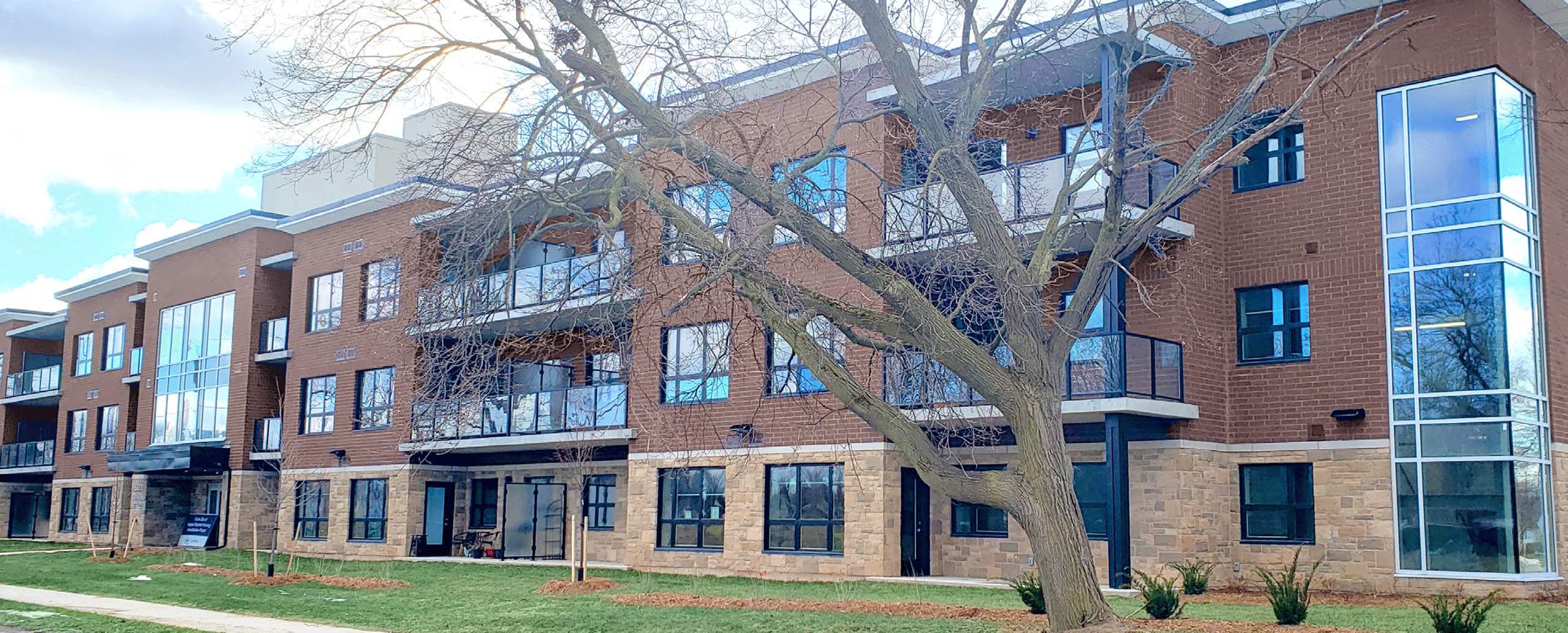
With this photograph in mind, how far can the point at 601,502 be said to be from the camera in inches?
1320

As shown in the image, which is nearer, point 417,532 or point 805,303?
point 805,303

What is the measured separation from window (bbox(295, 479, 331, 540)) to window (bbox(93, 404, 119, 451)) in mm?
13832

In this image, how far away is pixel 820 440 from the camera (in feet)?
86.5

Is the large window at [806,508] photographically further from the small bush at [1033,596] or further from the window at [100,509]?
the window at [100,509]

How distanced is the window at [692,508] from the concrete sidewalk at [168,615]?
10859 mm

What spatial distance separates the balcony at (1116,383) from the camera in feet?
70.7

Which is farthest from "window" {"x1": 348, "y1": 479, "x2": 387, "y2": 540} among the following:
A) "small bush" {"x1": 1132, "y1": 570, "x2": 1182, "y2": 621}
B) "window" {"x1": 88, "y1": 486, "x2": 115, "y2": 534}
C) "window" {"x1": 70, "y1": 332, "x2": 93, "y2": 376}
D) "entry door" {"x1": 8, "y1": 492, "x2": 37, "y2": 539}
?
"entry door" {"x1": 8, "y1": 492, "x2": 37, "y2": 539}

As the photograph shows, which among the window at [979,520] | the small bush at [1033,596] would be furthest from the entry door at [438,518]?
the small bush at [1033,596]

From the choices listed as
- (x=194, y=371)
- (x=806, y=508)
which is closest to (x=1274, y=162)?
(x=806, y=508)

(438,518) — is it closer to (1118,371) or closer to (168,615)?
(168,615)

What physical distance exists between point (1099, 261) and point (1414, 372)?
1031cm

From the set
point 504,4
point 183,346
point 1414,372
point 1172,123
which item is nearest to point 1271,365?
point 1414,372

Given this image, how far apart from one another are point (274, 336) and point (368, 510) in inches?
290

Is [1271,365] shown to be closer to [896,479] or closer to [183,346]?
[896,479]
